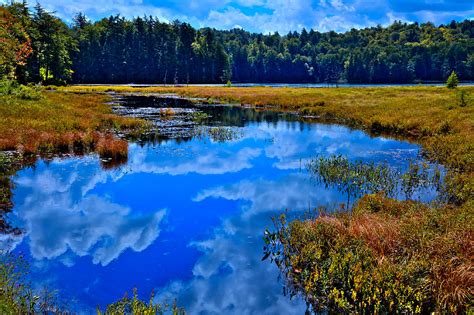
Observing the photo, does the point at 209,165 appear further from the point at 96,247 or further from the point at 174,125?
the point at 174,125

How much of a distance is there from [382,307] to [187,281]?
17.3 ft

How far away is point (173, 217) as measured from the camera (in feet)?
52.6

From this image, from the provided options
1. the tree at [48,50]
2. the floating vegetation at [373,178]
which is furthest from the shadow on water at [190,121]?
the tree at [48,50]

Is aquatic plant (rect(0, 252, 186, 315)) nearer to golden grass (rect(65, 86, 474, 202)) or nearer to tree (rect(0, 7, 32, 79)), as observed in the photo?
golden grass (rect(65, 86, 474, 202))

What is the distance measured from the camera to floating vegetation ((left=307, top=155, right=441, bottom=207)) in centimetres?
1845

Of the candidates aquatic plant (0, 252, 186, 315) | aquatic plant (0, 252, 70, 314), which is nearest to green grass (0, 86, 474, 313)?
aquatic plant (0, 252, 186, 315)

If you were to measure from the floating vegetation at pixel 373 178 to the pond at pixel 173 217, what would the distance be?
31.2 inches

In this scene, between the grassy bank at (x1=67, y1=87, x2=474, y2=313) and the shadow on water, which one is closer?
the grassy bank at (x1=67, y1=87, x2=474, y2=313)

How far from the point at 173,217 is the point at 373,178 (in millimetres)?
10277

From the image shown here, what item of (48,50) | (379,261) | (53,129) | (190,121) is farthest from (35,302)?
(48,50)

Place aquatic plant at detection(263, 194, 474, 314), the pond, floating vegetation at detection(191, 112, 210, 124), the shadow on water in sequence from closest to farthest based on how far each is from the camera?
aquatic plant at detection(263, 194, 474, 314)
the pond
the shadow on water
floating vegetation at detection(191, 112, 210, 124)

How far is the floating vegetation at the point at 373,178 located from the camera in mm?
18452

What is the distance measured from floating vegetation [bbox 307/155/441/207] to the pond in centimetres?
79

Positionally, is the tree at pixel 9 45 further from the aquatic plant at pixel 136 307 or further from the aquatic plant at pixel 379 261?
the aquatic plant at pixel 379 261
